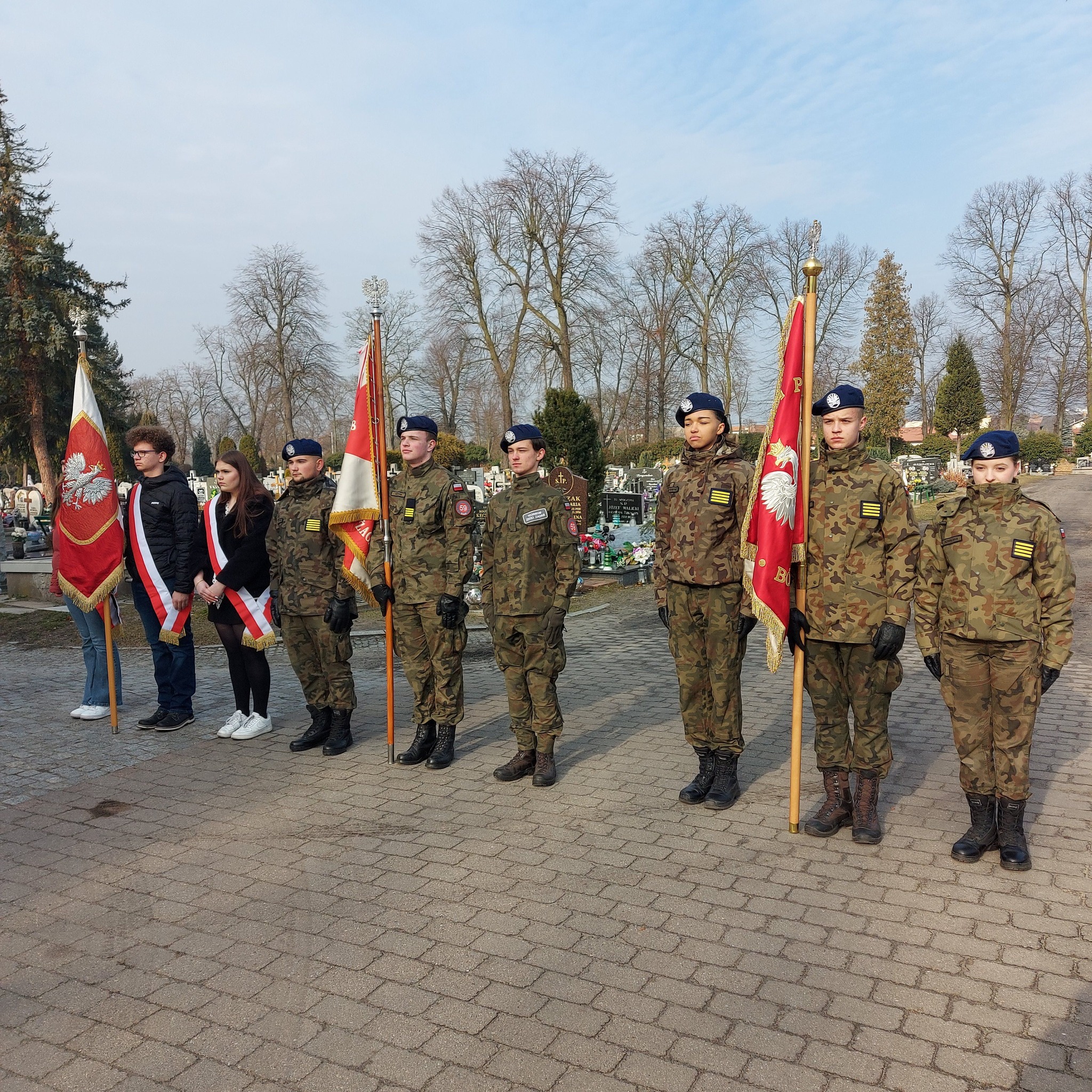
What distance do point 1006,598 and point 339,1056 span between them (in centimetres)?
303

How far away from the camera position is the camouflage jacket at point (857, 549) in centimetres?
404

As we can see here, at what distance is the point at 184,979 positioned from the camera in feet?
10.5

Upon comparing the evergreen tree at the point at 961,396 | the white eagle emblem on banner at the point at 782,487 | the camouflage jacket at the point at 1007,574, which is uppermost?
the evergreen tree at the point at 961,396

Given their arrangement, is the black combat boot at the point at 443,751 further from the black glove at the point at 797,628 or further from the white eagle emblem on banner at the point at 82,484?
the white eagle emblem on banner at the point at 82,484

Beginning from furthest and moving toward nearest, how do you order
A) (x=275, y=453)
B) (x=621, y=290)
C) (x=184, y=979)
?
(x=275, y=453) < (x=621, y=290) < (x=184, y=979)

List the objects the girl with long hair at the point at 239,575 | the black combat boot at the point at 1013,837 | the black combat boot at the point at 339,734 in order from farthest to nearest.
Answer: the girl with long hair at the point at 239,575
the black combat boot at the point at 339,734
the black combat boot at the point at 1013,837

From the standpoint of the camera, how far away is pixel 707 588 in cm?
461

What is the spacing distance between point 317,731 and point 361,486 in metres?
1.64

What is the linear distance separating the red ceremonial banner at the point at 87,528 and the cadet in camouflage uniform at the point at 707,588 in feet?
13.4

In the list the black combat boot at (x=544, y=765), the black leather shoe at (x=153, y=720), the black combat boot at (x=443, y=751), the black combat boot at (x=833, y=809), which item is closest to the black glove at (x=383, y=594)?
the black combat boot at (x=443, y=751)

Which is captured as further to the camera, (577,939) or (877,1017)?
(577,939)

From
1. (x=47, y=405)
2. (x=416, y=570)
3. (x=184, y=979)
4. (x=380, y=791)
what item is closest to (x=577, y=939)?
(x=184, y=979)

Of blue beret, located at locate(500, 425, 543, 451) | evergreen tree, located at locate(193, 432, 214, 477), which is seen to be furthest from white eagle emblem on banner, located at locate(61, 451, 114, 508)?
evergreen tree, located at locate(193, 432, 214, 477)

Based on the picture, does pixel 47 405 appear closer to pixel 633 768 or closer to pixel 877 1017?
pixel 633 768
